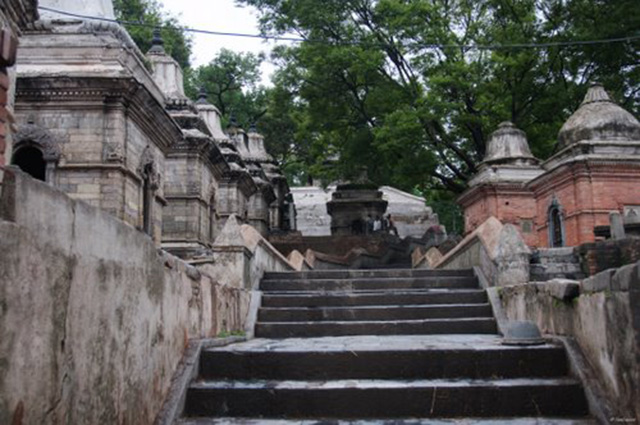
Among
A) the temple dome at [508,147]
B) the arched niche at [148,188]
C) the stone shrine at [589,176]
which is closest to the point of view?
the arched niche at [148,188]

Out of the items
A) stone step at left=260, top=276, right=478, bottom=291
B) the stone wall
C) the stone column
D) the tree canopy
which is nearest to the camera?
the stone column

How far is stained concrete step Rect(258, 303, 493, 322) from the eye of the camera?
922 centimetres

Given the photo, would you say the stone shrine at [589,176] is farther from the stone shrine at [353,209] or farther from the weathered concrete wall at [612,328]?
the stone shrine at [353,209]

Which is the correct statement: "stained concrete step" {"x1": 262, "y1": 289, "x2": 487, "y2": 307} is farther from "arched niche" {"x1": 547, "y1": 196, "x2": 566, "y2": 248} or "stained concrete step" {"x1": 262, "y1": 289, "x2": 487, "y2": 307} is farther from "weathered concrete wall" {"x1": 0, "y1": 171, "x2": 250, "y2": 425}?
"arched niche" {"x1": 547, "y1": 196, "x2": 566, "y2": 248}

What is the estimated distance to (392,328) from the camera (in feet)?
28.2

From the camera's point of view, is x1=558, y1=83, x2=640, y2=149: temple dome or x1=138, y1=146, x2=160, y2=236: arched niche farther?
x1=558, y1=83, x2=640, y2=149: temple dome

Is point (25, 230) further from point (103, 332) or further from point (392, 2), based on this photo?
point (392, 2)

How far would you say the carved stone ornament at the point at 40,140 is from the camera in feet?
38.5

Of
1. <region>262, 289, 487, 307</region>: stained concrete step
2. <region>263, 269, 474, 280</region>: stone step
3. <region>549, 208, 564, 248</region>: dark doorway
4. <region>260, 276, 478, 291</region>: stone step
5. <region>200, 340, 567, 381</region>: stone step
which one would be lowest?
<region>200, 340, 567, 381</region>: stone step

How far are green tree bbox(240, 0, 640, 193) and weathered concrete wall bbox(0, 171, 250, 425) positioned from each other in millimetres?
17722

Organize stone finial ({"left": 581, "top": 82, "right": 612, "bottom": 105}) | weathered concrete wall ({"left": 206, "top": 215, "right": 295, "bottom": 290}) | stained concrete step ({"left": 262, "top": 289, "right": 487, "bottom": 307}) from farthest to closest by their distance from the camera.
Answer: stone finial ({"left": 581, "top": 82, "right": 612, "bottom": 105}), stained concrete step ({"left": 262, "top": 289, "right": 487, "bottom": 307}), weathered concrete wall ({"left": 206, "top": 215, "right": 295, "bottom": 290})

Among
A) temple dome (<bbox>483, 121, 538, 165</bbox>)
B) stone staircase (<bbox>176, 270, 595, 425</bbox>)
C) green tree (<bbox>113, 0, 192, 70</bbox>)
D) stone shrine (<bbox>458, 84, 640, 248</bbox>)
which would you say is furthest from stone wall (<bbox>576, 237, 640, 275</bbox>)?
green tree (<bbox>113, 0, 192, 70</bbox>)

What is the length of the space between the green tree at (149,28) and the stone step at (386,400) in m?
34.2

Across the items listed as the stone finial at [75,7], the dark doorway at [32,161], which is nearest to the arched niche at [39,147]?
the dark doorway at [32,161]
